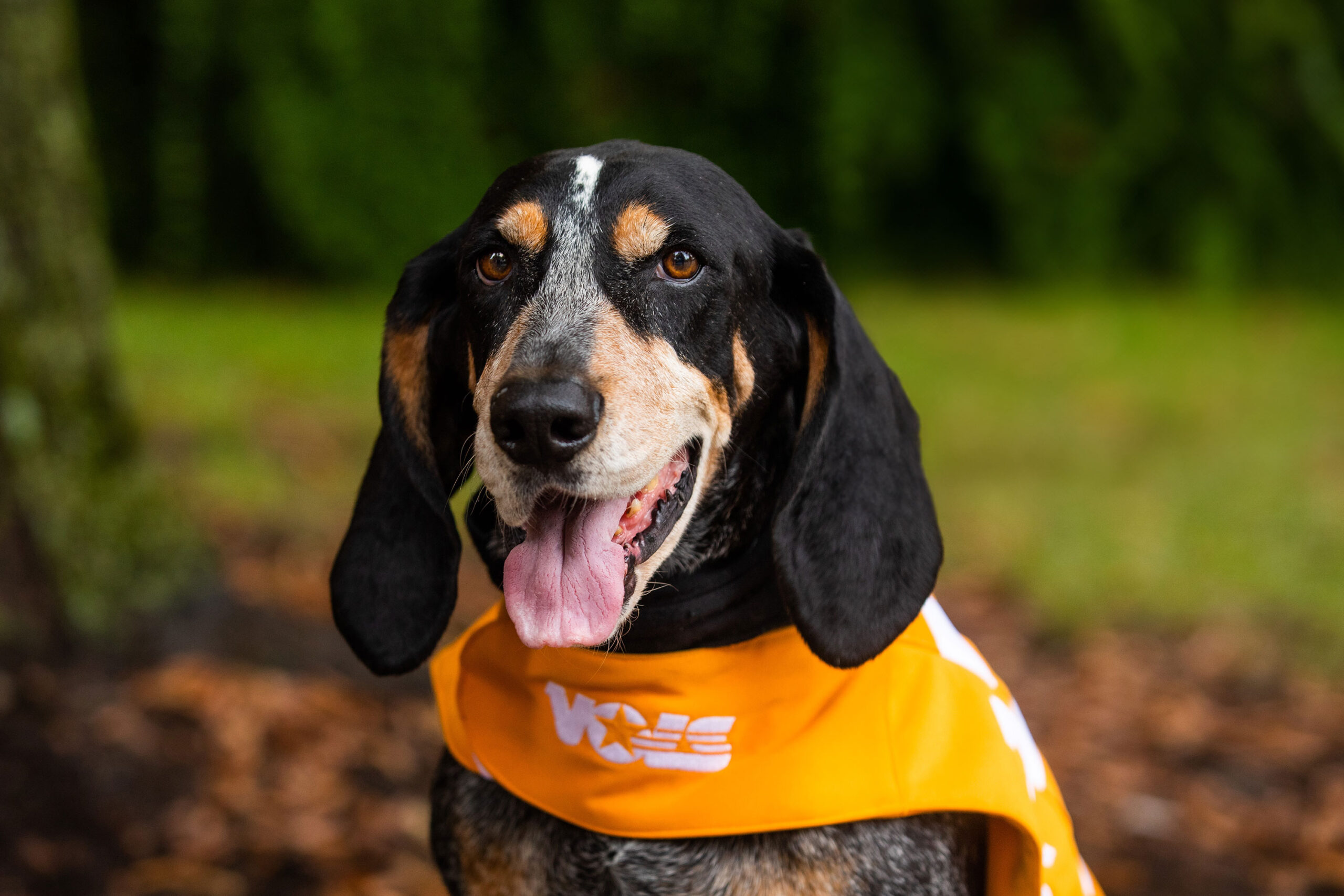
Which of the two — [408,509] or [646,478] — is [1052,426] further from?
[646,478]

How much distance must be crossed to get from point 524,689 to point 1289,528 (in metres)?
5.54

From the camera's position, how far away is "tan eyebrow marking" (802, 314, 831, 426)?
2.53 meters

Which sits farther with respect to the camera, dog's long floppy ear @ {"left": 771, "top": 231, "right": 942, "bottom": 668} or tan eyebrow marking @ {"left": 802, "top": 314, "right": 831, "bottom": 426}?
tan eyebrow marking @ {"left": 802, "top": 314, "right": 831, "bottom": 426}

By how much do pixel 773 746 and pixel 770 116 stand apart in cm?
920

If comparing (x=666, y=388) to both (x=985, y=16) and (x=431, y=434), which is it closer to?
(x=431, y=434)

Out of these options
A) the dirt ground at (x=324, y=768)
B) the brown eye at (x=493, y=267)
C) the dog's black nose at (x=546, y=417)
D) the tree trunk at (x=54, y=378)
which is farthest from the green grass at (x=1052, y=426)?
the dog's black nose at (x=546, y=417)

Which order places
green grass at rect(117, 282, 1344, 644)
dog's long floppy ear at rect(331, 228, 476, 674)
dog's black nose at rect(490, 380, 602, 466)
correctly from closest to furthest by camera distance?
dog's black nose at rect(490, 380, 602, 466)
dog's long floppy ear at rect(331, 228, 476, 674)
green grass at rect(117, 282, 1344, 644)

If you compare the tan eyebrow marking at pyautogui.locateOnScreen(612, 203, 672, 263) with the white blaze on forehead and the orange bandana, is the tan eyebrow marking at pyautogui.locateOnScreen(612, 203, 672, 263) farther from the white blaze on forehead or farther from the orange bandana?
the orange bandana

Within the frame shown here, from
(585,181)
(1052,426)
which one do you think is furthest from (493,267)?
(1052,426)

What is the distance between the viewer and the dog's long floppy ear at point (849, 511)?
7.89 feet

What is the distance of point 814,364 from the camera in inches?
102

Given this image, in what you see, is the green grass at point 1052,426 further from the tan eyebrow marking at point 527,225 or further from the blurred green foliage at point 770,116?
the tan eyebrow marking at point 527,225

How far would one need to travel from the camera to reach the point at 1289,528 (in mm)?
6781

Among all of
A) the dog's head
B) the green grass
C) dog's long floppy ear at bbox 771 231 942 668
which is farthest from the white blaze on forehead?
the green grass
